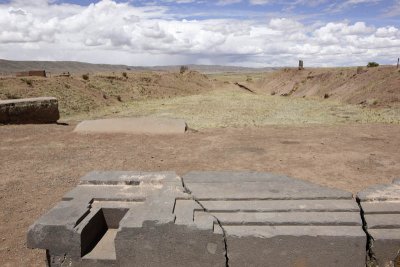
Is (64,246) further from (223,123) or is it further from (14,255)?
(223,123)

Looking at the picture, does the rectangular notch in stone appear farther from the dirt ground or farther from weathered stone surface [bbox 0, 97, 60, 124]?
weathered stone surface [bbox 0, 97, 60, 124]

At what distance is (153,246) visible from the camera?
3.56 metres

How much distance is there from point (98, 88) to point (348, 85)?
18.1m

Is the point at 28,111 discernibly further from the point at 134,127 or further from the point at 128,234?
the point at 128,234

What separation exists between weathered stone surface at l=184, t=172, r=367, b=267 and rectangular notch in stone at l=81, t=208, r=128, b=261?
3.14 feet

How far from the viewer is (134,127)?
36.6 feet

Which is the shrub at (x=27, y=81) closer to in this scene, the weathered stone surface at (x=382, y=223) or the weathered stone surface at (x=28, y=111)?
the weathered stone surface at (x=28, y=111)

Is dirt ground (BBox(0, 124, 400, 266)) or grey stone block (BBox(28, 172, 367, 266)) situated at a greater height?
grey stone block (BBox(28, 172, 367, 266))

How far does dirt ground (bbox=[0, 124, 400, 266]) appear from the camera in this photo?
593 cm

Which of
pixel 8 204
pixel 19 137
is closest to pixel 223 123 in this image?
pixel 19 137

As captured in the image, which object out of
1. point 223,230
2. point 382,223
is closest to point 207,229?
point 223,230

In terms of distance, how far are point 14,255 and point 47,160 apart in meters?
4.12

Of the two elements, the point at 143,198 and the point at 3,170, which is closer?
the point at 143,198

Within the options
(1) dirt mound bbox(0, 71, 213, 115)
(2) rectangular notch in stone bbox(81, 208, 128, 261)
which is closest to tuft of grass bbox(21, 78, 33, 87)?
(1) dirt mound bbox(0, 71, 213, 115)
